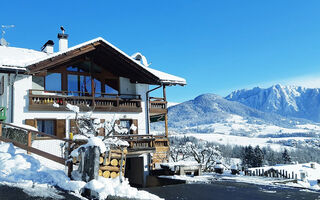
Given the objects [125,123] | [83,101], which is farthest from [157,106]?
[83,101]

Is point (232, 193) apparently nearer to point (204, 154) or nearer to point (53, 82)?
point (53, 82)

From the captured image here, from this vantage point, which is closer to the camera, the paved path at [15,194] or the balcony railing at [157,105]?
the paved path at [15,194]

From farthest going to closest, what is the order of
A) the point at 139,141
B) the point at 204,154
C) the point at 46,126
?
the point at 204,154 < the point at 139,141 < the point at 46,126

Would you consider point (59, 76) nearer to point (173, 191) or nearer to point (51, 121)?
point (51, 121)

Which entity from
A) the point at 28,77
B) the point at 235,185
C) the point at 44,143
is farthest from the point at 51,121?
the point at 235,185

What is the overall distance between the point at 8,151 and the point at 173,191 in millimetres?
7046

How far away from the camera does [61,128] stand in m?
18.5

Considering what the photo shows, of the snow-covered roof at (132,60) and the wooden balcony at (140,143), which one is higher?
the snow-covered roof at (132,60)

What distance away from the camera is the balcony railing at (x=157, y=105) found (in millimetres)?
22188

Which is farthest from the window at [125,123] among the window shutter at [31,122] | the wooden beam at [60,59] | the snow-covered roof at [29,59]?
the window shutter at [31,122]

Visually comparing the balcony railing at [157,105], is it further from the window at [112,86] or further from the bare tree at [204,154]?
the bare tree at [204,154]

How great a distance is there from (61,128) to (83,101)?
2217 millimetres

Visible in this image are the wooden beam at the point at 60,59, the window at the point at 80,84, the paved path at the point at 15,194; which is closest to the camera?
A: the paved path at the point at 15,194

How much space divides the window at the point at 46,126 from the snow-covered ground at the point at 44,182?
675 cm
